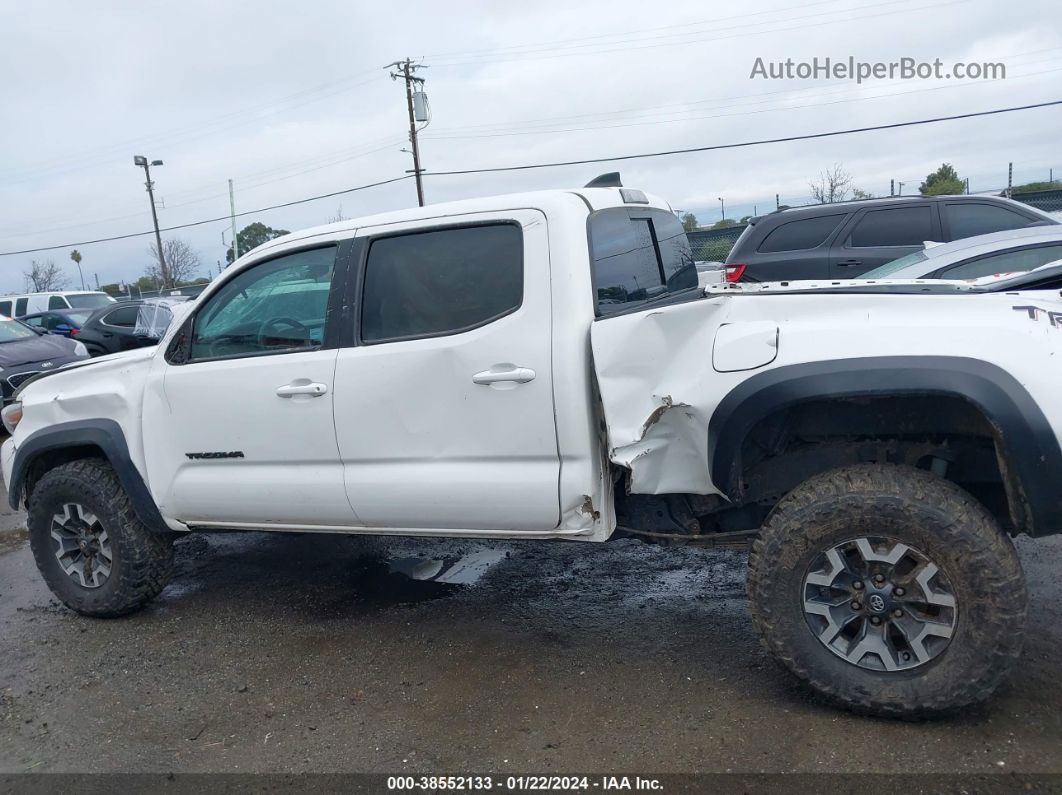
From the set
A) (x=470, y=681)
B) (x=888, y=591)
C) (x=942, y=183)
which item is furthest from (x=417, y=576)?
(x=942, y=183)

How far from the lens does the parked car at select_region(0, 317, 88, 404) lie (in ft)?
34.9

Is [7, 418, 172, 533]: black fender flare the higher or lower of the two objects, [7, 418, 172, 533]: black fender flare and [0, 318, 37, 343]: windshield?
the lower

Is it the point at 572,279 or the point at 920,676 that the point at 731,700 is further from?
the point at 572,279

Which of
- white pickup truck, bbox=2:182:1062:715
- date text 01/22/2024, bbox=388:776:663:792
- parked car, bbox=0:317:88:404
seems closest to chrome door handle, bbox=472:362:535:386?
white pickup truck, bbox=2:182:1062:715

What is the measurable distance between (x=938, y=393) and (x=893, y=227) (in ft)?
22.9

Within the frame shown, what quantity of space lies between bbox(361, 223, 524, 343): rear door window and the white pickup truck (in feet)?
0.04

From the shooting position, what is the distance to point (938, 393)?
112 inches

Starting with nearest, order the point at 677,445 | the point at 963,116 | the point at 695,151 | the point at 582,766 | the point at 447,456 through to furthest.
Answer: the point at 582,766, the point at 677,445, the point at 447,456, the point at 963,116, the point at 695,151

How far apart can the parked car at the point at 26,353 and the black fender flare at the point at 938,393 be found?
32.3 ft

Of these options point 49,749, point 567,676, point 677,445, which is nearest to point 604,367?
point 677,445

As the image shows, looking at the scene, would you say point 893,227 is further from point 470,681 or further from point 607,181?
point 470,681

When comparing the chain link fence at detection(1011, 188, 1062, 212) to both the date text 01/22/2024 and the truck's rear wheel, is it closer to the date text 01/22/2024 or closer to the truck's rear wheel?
the truck's rear wheel

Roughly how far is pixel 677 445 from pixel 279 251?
7.03ft

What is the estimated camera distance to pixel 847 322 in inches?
119
